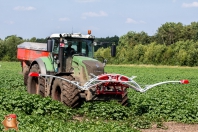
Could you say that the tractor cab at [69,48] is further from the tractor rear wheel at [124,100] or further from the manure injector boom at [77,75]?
the tractor rear wheel at [124,100]

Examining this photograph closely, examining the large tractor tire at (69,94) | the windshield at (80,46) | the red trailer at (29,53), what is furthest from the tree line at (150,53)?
the large tractor tire at (69,94)

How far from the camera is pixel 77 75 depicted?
13844 mm

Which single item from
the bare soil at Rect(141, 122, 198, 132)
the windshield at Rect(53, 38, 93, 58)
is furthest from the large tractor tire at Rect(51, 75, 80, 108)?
the bare soil at Rect(141, 122, 198, 132)

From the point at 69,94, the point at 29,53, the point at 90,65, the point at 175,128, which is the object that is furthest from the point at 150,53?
the point at 175,128

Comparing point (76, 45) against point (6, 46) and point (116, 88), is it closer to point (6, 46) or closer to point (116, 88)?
point (116, 88)

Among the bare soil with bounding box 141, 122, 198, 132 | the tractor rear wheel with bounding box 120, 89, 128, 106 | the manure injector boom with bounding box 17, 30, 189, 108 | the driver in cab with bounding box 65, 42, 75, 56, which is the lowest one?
the bare soil with bounding box 141, 122, 198, 132

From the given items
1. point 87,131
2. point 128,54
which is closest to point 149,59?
point 128,54

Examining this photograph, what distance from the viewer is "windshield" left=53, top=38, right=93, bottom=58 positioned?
1445cm

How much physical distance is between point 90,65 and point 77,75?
2.28 ft

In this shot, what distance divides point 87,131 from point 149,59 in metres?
58.7

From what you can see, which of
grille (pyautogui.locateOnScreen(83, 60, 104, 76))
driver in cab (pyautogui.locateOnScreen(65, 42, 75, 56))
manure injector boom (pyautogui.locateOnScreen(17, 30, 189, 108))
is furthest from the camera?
driver in cab (pyautogui.locateOnScreen(65, 42, 75, 56))

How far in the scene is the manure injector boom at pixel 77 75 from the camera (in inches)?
499

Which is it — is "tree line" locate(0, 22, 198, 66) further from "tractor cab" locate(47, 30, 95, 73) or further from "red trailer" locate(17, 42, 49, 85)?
"tractor cab" locate(47, 30, 95, 73)

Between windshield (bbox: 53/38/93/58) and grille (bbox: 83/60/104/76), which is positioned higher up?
windshield (bbox: 53/38/93/58)
